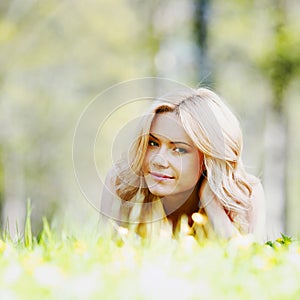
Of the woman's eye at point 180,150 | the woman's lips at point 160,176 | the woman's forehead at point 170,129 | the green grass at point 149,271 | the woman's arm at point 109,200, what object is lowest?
the green grass at point 149,271

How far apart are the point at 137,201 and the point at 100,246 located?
2.35 feet

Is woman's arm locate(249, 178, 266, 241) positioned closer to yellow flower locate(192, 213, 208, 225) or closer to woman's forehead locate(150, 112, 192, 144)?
yellow flower locate(192, 213, 208, 225)

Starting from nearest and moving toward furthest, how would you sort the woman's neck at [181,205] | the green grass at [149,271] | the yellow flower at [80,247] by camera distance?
the green grass at [149,271] → the yellow flower at [80,247] → the woman's neck at [181,205]

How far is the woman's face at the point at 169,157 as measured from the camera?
10.6ft

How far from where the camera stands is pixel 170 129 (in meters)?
3.23

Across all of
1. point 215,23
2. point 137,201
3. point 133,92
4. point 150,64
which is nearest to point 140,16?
point 150,64

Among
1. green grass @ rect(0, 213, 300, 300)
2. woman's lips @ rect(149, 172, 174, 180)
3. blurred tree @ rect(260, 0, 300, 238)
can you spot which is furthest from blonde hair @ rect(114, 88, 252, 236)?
blurred tree @ rect(260, 0, 300, 238)

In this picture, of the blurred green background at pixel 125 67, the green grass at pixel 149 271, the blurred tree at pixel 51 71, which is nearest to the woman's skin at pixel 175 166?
the green grass at pixel 149 271

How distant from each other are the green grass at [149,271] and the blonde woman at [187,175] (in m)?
0.45

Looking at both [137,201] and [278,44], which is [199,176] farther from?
[278,44]

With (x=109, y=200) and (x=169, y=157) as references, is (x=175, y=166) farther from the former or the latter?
(x=109, y=200)

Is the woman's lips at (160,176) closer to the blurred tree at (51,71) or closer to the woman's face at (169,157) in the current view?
the woman's face at (169,157)

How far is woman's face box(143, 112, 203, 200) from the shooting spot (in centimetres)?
322

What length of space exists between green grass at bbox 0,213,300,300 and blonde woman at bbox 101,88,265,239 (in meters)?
0.45
